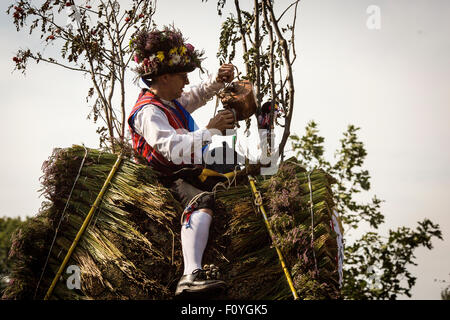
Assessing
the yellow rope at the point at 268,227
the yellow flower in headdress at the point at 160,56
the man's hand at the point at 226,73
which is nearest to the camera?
the yellow rope at the point at 268,227

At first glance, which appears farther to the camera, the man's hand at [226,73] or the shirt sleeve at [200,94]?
the shirt sleeve at [200,94]

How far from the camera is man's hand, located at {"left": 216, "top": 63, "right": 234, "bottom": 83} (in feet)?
14.0

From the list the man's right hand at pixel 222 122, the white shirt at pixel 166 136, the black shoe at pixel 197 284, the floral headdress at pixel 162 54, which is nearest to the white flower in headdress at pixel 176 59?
the floral headdress at pixel 162 54

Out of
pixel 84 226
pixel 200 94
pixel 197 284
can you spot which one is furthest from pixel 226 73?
pixel 197 284

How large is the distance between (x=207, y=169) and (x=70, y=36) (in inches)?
109

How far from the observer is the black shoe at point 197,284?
326 centimetres

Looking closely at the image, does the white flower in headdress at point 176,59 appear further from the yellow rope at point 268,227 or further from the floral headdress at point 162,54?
the yellow rope at point 268,227

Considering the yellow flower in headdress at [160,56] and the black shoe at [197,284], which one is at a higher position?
the yellow flower in headdress at [160,56]

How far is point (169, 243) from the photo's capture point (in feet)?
11.7

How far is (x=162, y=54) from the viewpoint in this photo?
4.03 metres

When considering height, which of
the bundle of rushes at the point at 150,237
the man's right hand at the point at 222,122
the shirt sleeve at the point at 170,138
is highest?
the man's right hand at the point at 222,122

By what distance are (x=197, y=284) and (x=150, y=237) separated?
1.48ft

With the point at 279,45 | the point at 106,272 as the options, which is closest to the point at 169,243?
the point at 106,272

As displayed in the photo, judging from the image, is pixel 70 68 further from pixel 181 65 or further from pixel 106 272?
pixel 106 272
